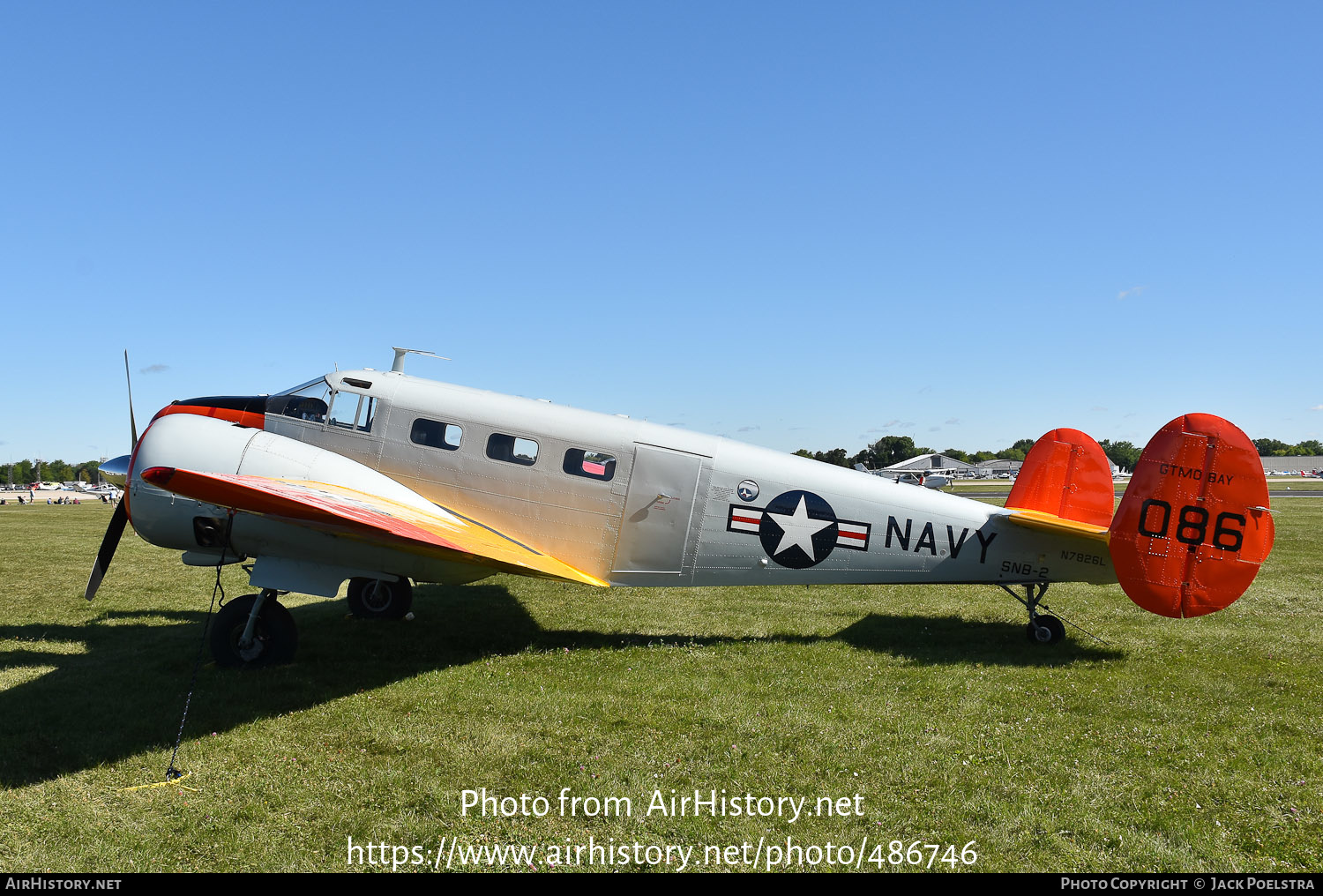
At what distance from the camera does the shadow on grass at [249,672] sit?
5.71m

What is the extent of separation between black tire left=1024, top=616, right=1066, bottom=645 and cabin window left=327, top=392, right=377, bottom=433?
869 centimetres

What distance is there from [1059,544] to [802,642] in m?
3.33

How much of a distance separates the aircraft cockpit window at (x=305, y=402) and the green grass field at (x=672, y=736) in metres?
2.87

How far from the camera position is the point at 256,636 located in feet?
24.6

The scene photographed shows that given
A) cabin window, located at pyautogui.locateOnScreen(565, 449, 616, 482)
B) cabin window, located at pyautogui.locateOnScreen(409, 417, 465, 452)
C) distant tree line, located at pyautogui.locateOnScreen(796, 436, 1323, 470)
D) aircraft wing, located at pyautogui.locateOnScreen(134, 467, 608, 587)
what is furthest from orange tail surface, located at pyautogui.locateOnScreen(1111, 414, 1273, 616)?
distant tree line, located at pyautogui.locateOnScreen(796, 436, 1323, 470)

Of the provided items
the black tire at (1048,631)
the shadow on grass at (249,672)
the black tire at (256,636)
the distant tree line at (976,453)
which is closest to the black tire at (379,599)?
the shadow on grass at (249,672)

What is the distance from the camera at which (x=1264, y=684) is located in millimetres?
7098

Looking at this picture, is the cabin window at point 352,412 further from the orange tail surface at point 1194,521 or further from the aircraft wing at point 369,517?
the orange tail surface at point 1194,521

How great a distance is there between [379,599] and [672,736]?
6.09 meters

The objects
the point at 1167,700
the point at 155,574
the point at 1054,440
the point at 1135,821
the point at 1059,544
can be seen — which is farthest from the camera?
the point at 155,574

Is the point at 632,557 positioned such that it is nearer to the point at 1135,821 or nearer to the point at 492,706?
the point at 492,706

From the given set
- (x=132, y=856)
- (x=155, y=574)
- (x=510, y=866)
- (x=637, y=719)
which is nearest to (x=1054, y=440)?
(x=637, y=719)

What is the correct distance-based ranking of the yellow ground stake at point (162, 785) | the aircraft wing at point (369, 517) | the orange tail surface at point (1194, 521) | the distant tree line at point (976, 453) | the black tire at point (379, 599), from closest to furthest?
the yellow ground stake at point (162, 785) < the aircraft wing at point (369, 517) < the orange tail surface at point (1194, 521) < the black tire at point (379, 599) < the distant tree line at point (976, 453)

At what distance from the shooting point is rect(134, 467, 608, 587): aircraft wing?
5582 millimetres
